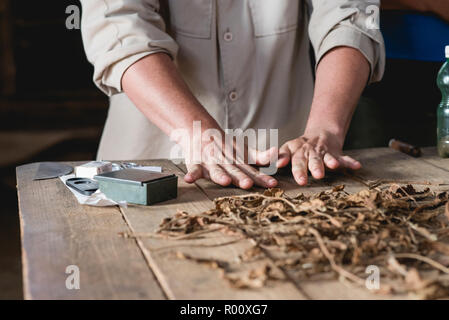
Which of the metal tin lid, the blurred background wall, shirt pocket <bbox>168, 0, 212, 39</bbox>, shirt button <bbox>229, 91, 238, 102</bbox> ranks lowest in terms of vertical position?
the blurred background wall

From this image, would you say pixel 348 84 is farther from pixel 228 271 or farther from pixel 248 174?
pixel 228 271

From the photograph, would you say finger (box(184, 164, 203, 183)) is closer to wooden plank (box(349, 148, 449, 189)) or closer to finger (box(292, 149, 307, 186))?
finger (box(292, 149, 307, 186))

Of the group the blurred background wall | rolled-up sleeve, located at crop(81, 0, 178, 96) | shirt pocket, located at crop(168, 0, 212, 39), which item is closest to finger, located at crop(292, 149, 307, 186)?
rolled-up sleeve, located at crop(81, 0, 178, 96)

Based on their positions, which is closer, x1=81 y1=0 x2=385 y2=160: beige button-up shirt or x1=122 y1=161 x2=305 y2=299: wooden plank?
x1=122 y1=161 x2=305 y2=299: wooden plank

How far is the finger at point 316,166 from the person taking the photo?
4.20ft

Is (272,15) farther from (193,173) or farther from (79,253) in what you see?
(79,253)

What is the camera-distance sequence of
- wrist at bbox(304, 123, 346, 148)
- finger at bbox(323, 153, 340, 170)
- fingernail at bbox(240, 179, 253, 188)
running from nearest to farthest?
fingernail at bbox(240, 179, 253, 188)
finger at bbox(323, 153, 340, 170)
wrist at bbox(304, 123, 346, 148)

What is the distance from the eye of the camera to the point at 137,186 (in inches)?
42.1

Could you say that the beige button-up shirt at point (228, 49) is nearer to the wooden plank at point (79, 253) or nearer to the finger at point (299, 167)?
the finger at point (299, 167)

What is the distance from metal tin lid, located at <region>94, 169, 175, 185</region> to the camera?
42.3 inches

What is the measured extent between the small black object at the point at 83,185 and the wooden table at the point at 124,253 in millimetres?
26

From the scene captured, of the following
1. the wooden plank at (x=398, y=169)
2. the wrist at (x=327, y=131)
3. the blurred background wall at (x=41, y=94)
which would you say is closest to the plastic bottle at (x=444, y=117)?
the wooden plank at (x=398, y=169)

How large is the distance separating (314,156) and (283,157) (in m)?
0.07

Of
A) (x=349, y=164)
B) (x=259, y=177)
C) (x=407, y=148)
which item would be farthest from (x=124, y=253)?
(x=407, y=148)
